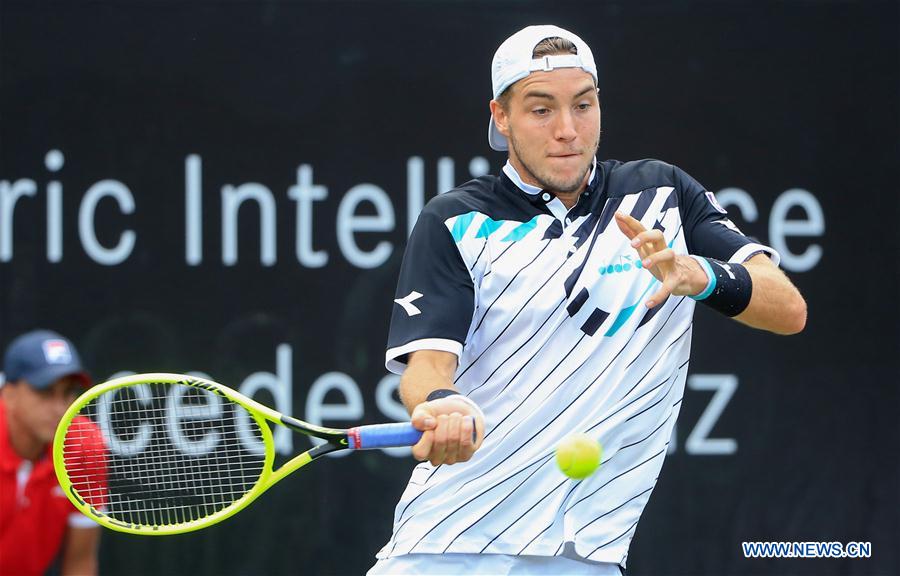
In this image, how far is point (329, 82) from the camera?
4660 mm

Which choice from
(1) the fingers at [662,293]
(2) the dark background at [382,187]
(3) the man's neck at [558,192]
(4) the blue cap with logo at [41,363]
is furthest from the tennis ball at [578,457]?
(2) the dark background at [382,187]

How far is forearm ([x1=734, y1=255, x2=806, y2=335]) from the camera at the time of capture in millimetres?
2807

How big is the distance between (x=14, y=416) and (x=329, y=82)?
149cm

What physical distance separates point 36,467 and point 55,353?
0.32m

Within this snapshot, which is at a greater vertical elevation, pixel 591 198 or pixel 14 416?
pixel 591 198

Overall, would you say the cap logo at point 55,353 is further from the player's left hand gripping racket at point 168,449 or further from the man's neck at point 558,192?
the man's neck at point 558,192

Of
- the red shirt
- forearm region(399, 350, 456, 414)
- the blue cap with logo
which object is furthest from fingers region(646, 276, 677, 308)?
the red shirt

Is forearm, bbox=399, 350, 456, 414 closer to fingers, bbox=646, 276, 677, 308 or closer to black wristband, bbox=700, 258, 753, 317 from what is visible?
fingers, bbox=646, 276, 677, 308

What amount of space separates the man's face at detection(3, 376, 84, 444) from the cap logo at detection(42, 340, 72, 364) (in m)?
0.05

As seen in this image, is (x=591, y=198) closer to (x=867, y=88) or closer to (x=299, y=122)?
(x=299, y=122)

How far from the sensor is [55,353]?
381 cm

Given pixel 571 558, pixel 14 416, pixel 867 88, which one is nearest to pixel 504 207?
pixel 571 558

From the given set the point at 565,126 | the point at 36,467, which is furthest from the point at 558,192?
the point at 36,467

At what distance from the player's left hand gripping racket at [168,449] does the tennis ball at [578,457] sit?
0.27 meters
